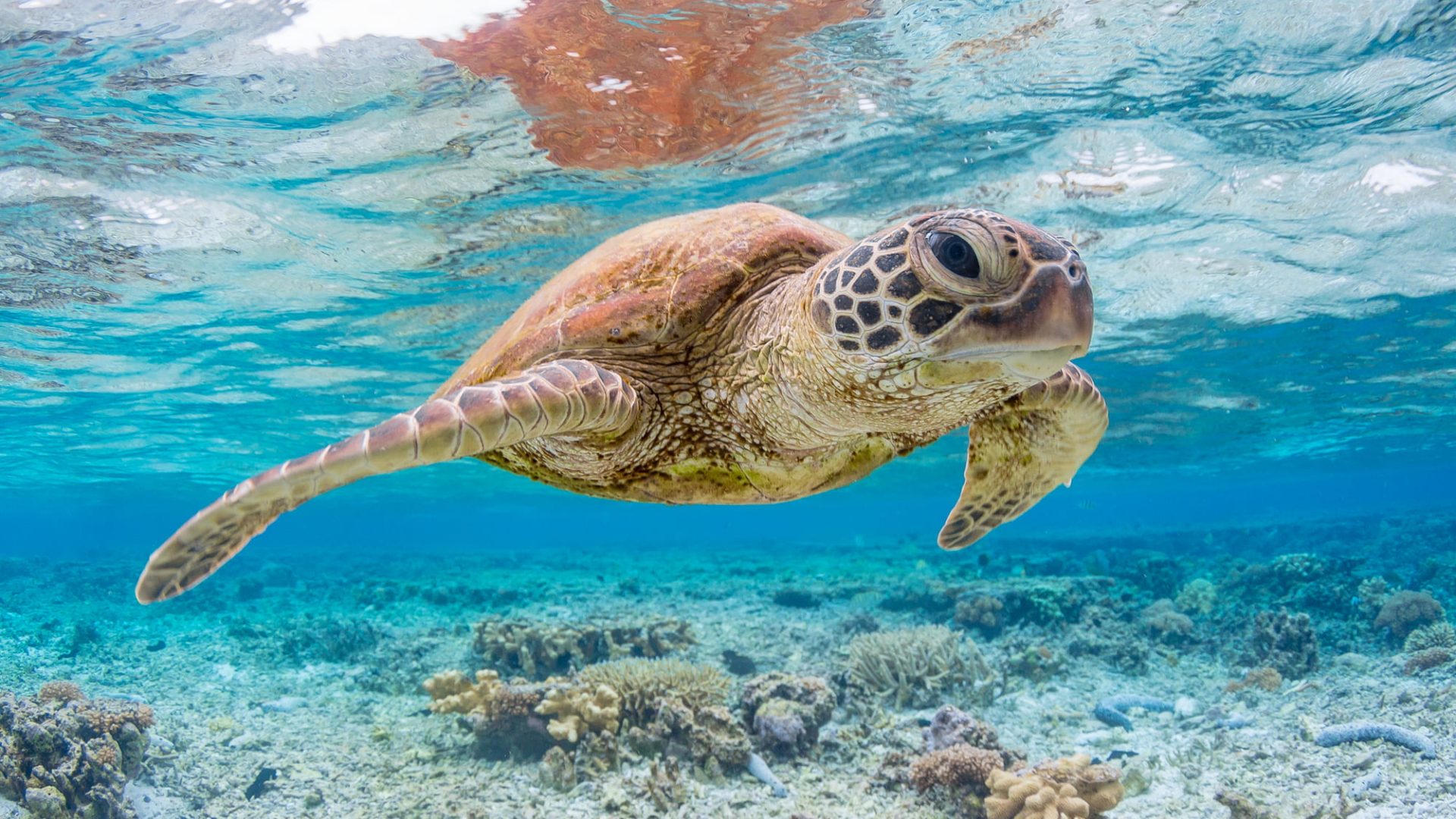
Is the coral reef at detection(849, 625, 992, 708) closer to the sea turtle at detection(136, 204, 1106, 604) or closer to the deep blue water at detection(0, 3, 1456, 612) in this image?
Answer: the sea turtle at detection(136, 204, 1106, 604)

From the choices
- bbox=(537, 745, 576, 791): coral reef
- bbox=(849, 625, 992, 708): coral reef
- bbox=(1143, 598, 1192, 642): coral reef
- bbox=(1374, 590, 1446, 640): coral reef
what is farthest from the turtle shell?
bbox=(1374, 590, 1446, 640): coral reef

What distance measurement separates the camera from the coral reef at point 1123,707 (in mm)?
7059

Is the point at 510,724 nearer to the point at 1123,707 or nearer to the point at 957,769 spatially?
the point at 957,769

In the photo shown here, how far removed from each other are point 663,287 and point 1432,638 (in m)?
9.96

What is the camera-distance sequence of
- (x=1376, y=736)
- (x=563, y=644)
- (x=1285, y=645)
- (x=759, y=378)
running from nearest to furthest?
(x=759, y=378) → (x=1376, y=736) → (x=1285, y=645) → (x=563, y=644)

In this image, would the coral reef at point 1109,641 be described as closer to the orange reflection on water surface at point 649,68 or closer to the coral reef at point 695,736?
the coral reef at point 695,736

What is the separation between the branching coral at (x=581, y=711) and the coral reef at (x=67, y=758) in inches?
124

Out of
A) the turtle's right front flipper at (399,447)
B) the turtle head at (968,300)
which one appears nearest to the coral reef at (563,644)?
the turtle's right front flipper at (399,447)

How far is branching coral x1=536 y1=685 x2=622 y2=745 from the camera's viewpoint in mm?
6047

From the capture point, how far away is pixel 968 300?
6.93 ft

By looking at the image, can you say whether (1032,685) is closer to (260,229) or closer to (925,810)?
(925,810)

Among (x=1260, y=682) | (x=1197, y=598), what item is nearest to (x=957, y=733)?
(x=1260, y=682)

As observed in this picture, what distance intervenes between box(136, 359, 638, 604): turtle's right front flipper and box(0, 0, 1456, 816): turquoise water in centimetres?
370

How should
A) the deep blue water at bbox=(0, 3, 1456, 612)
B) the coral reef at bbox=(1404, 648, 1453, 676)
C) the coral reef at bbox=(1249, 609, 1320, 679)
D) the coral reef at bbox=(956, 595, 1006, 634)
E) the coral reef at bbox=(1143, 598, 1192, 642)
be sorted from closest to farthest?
the deep blue water at bbox=(0, 3, 1456, 612) < the coral reef at bbox=(1404, 648, 1453, 676) < the coral reef at bbox=(1249, 609, 1320, 679) < the coral reef at bbox=(1143, 598, 1192, 642) < the coral reef at bbox=(956, 595, 1006, 634)
